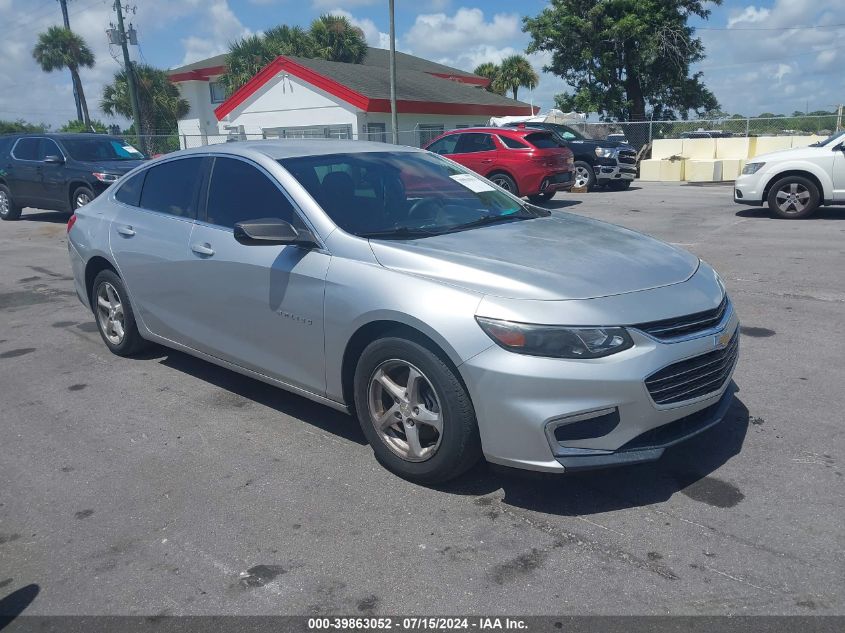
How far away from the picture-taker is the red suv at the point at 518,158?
585 inches

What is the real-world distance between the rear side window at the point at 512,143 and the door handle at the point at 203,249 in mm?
11339

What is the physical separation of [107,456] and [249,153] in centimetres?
197

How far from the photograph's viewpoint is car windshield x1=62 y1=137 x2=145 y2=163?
14113mm

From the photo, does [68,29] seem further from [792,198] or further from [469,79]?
[792,198]

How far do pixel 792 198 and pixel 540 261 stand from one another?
10501 millimetres

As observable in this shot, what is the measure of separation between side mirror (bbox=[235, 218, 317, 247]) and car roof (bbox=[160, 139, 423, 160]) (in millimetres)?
696

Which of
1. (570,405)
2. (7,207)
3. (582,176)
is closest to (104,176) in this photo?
(7,207)

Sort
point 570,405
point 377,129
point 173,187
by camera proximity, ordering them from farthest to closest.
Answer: point 377,129
point 173,187
point 570,405

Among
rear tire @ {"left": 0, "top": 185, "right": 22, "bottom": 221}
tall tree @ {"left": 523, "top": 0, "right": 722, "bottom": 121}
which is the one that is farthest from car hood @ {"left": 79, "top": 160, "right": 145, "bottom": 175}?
tall tree @ {"left": 523, "top": 0, "right": 722, "bottom": 121}

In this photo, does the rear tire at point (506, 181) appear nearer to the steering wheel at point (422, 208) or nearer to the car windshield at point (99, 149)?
the car windshield at point (99, 149)

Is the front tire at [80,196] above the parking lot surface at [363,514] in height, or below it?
above

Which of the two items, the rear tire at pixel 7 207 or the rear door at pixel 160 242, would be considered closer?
the rear door at pixel 160 242

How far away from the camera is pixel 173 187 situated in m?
5.08

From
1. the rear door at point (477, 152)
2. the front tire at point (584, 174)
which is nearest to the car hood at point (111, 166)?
the rear door at point (477, 152)
